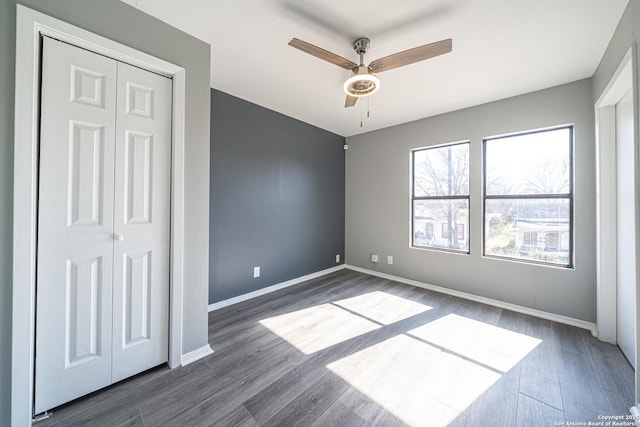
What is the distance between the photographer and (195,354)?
6.22 feet

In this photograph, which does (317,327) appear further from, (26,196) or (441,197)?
(441,197)

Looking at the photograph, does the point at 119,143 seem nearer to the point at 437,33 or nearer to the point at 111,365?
the point at 111,365

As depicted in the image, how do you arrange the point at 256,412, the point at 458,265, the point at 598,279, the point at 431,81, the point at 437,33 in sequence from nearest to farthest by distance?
the point at 256,412 < the point at 437,33 < the point at 598,279 < the point at 431,81 < the point at 458,265

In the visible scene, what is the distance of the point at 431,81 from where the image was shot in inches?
100

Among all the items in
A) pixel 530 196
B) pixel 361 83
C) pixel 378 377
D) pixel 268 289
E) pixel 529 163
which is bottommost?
pixel 378 377

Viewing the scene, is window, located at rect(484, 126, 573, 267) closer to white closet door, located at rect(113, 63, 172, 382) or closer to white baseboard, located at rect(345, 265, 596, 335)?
white baseboard, located at rect(345, 265, 596, 335)

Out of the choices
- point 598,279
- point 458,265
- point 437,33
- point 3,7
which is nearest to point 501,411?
point 598,279

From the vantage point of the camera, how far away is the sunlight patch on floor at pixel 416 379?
144cm

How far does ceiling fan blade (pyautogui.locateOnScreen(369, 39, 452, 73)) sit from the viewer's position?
163 centimetres

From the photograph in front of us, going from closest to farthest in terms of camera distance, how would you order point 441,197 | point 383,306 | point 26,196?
point 26,196 → point 383,306 → point 441,197

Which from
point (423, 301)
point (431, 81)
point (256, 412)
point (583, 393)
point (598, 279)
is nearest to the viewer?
point (256, 412)

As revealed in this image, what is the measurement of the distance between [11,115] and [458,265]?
4.29 metres

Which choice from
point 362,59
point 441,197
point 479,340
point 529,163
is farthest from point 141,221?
point 529,163

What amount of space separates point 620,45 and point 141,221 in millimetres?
3677
